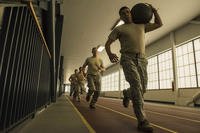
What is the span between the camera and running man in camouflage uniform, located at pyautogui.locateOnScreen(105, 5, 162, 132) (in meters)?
2.78

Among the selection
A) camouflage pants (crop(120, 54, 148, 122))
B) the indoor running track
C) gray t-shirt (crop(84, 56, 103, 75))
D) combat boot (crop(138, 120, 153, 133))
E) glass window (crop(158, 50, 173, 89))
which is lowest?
the indoor running track

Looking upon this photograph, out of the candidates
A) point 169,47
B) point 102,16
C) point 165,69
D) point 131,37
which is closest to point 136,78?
point 131,37

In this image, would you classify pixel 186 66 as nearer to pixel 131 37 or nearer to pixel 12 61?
pixel 131 37

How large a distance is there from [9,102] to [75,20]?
1025cm

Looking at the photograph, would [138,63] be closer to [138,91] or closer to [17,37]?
[138,91]

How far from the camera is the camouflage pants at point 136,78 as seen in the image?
2.75 m

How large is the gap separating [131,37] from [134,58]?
1.05 ft

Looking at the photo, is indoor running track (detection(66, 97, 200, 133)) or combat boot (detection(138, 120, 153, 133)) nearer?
combat boot (detection(138, 120, 153, 133))

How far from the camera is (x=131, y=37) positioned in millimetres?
3072

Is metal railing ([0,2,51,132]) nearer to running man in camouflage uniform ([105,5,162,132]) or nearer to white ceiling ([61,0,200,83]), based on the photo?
running man in camouflage uniform ([105,5,162,132])

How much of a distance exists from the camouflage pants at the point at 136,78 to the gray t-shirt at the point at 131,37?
104mm

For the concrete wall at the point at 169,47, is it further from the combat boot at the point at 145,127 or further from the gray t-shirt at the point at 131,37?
the combat boot at the point at 145,127

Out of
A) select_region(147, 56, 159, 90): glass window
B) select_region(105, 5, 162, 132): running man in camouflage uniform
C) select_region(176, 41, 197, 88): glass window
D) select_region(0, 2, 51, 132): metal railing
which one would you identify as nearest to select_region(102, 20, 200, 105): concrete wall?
select_region(176, 41, 197, 88): glass window

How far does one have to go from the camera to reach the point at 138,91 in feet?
9.18
